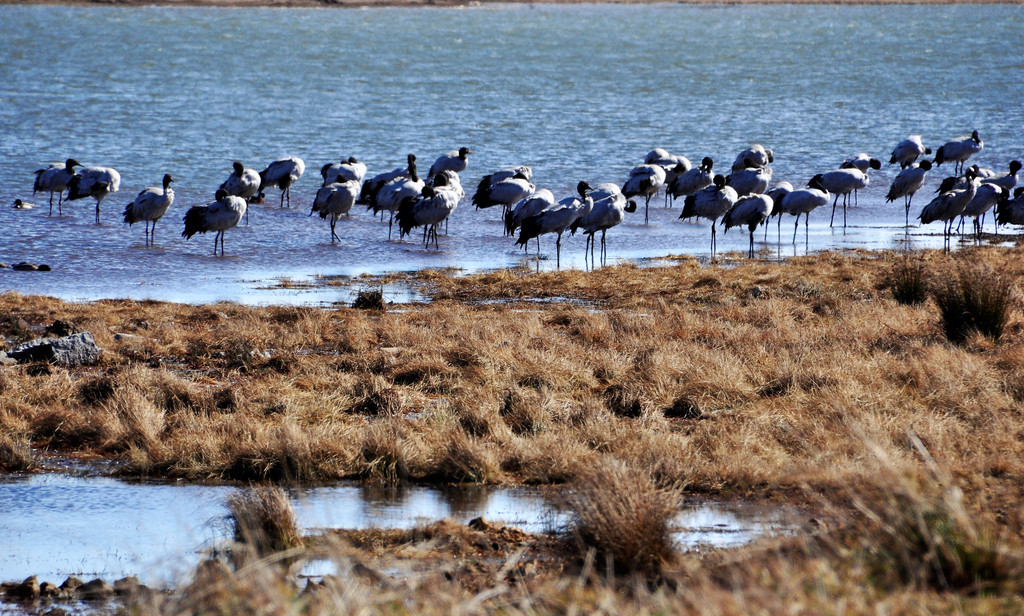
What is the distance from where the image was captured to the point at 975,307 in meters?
12.8

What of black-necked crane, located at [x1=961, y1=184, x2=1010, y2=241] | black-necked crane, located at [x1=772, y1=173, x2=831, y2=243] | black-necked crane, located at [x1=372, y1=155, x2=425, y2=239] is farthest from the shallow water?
black-necked crane, located at [x1=961, y1=184, x2=1010, y2=241]

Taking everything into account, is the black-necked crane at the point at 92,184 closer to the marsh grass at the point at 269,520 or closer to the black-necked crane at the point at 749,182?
the black-necked crane at the point at 749,182

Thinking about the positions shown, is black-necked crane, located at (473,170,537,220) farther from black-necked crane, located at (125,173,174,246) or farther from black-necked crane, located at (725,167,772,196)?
black-necked crane, located at (125,173,174,246)

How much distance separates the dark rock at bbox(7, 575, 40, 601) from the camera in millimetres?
6656

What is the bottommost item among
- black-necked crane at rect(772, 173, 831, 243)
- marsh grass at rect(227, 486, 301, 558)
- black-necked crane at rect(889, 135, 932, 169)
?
marsh grass at rect(227, 486, 301, 558)

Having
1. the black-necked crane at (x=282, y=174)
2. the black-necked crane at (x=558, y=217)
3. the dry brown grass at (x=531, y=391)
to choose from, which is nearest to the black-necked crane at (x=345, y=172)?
the black-necked crane at (x=282, y=174)

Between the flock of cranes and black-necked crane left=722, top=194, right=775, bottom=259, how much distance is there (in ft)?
0.07

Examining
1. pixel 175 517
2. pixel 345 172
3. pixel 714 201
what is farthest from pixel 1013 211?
pixel 175 517

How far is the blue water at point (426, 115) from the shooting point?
78.7 ft

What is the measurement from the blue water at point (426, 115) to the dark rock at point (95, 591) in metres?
11.4

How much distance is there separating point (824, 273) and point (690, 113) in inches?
1426

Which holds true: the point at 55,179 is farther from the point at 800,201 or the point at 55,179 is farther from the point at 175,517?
the point at 175,517

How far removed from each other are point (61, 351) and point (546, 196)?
12.4 m

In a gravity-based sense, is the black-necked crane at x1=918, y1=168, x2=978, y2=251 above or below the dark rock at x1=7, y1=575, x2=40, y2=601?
above
